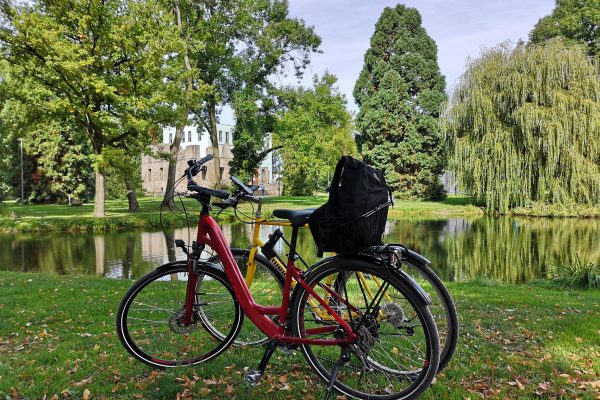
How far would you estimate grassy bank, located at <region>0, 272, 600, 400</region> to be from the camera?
2.62 meters

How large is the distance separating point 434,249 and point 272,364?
10.5 meters

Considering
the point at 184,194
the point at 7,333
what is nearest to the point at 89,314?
the point at 7,333

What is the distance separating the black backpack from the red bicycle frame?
351 mm

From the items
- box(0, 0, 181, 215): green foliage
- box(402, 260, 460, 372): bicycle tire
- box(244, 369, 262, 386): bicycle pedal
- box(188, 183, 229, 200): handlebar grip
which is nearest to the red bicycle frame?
box(188, 183, 229, 200): handlebar grip

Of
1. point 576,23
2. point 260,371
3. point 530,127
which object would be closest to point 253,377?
point 260,371

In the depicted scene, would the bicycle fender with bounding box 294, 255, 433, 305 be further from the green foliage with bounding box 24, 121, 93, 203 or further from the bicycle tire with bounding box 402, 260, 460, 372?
the green foliage with bounding box 24, 121, 93, 203

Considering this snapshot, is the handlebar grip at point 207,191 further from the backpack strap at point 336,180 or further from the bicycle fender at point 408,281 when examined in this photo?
the bicycle fender at point 408,281

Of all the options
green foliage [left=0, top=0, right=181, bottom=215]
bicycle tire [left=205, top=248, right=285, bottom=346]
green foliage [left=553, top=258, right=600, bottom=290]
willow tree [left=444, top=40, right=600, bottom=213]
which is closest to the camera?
bicycle tire [left=205, top=248, right=285, bottom=346]

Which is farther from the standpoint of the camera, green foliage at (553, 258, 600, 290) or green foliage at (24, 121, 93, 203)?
green foliage at (24, 121, 93, 203)

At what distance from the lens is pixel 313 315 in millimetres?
2619

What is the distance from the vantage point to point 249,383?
2.62m

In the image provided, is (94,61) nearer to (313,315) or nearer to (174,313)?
(174,313)

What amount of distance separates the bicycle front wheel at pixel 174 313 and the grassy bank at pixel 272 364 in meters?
0.12

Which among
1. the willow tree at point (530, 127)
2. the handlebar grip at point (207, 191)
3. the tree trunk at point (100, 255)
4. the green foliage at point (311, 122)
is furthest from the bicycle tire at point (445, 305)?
the green foliage at point (311, 122)
